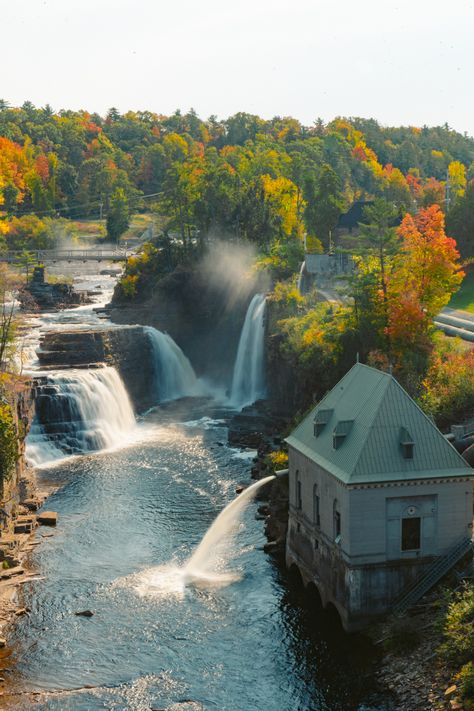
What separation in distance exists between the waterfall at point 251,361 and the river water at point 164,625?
2792cm

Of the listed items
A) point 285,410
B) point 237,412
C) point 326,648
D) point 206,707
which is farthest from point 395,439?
point 237,412

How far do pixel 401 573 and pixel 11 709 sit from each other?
58.8 ft

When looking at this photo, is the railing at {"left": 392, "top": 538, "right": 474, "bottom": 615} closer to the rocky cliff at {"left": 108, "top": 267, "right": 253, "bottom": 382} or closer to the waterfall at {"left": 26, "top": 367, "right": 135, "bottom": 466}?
the waterfall at {"left": 26, "top": 367, "right": 135, "bottom": 466}

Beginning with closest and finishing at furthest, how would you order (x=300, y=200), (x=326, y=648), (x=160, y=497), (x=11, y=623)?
1. (x=326, y=648)
2. (x=11, y=623)
3. (x=160, y=497)
4. (x=300, y=200)

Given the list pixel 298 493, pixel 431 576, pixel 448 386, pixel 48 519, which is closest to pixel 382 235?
pixel 448 386

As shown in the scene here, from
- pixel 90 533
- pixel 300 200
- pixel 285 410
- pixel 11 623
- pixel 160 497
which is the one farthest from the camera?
pixel 300 200

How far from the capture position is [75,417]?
80.2 metres

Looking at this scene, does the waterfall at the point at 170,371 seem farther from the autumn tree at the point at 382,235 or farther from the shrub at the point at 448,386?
the shrub at the point at 448,386

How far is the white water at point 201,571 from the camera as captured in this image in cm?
4925

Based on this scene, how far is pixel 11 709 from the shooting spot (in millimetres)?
38031

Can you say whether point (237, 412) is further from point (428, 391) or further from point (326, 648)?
point (326, 648)

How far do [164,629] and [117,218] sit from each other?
138 metres

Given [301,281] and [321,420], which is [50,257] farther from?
[321,420]

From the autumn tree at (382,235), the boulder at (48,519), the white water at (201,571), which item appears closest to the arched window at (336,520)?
the white water at (201,571)
